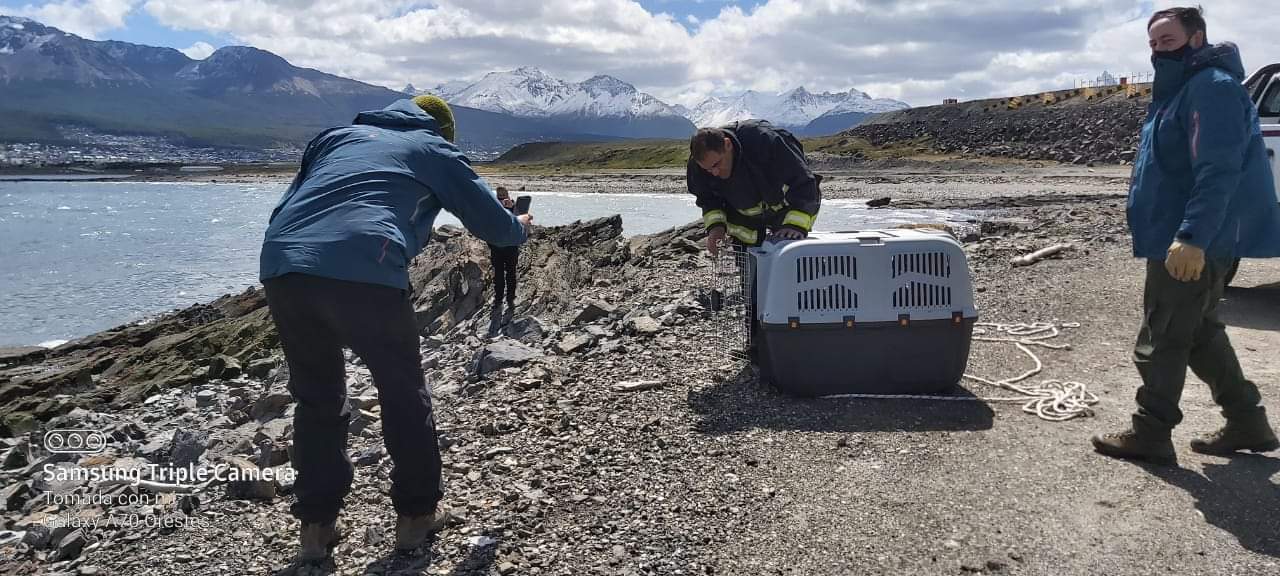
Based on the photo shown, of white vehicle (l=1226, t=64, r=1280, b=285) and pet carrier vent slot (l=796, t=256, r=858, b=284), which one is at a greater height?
white vehicle (l=1226, t=64, r=1280, b=285)

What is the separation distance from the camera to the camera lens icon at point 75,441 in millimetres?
6953

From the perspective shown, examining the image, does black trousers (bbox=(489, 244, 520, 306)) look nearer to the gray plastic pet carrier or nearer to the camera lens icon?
the camera lens icon

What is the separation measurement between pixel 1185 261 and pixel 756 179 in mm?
2388

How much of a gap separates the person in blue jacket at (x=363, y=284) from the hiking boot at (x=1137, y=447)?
2.92 metres

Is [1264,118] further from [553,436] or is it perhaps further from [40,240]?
[40,240]

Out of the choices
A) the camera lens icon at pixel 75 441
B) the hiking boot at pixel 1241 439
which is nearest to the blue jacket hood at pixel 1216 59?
the hiking boot at pixel 1241 439

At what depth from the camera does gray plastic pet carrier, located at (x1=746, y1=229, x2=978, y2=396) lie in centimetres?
470

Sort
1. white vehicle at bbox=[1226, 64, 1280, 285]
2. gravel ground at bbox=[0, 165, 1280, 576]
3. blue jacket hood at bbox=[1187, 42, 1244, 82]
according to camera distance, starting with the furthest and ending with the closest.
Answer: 1. white vehicle at bbox=[1226, 64, 1280, 285]
2. blue jacket hood at bbox=[1187, 42, 1244, 82]
3. gravel ground at bbox=[0, 165, 1280, 576]

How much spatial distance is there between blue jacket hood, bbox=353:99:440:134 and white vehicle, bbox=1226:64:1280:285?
7358mm

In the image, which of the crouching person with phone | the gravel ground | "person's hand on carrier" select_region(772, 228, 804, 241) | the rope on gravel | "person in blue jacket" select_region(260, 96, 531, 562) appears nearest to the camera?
"person in blue jacket" select_region(260, 96, 531, 562)

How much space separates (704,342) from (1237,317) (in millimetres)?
4501

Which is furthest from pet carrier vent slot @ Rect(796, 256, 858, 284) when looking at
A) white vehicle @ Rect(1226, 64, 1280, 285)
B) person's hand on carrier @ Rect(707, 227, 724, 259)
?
white vehicle @ Rect(1226, 64, 1280, 285)

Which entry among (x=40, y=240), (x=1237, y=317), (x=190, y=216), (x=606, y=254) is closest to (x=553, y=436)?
(x=1237, y=317)

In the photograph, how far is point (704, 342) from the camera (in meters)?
6.46
